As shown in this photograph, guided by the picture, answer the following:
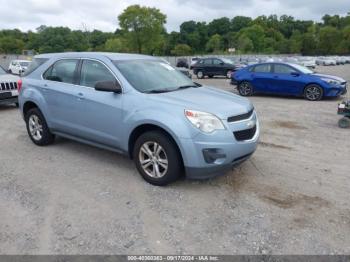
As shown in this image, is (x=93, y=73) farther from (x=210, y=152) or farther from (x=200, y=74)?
(x=200, y=74)

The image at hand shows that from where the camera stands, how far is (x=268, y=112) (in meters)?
10.0

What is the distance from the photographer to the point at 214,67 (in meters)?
26.3

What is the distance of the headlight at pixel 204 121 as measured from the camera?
163 inches

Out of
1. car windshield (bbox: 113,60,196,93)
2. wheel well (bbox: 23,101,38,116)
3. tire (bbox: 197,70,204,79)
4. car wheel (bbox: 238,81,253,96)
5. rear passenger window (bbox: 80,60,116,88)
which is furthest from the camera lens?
tire (bbox: 197,70,204,79)

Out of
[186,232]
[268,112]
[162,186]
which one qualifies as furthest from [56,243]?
[268,112]

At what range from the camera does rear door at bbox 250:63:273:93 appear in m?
13.4

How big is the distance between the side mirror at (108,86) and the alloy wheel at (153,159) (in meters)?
0.87

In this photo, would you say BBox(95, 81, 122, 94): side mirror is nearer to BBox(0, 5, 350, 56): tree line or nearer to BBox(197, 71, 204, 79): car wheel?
BBox(197, 71, 204, 79): car wheel

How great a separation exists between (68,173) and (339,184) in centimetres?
383

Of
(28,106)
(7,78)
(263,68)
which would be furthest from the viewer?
(263,68)

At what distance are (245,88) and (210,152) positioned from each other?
10.6 meters

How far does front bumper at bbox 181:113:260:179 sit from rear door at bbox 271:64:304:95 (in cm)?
924

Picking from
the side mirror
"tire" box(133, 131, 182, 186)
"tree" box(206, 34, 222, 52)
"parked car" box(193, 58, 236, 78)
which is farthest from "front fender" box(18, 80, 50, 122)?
"tree" box(206, 34, 222, 52)

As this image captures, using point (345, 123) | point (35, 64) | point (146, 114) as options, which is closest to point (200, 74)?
point (345, 123)
